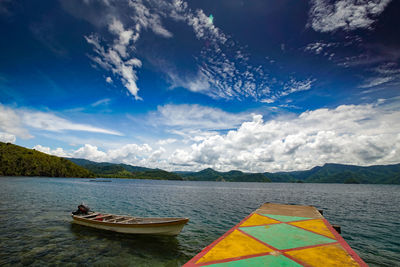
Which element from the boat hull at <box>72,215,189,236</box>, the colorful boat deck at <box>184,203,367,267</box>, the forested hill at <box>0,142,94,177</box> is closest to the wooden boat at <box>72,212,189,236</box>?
the boat hull at <box>72,215,189,236</box>

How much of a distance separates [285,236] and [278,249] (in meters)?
2.36

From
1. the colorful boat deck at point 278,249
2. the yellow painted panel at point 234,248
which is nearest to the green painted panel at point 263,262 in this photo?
the colorful boat deck at point 278,249

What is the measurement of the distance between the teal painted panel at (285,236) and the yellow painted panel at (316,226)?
69 centimetres

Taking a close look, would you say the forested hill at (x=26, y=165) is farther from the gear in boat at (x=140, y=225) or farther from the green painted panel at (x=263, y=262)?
the green painted panel at (x=263, y=262)

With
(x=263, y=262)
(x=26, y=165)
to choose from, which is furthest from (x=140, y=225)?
(x=26, y=165)

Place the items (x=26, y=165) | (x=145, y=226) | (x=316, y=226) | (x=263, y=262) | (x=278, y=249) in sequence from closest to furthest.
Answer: (x=263, y=262)
(x=278, y=249)
(x=316, y=226)
(x=145, y=226)
(x=26, y=165)

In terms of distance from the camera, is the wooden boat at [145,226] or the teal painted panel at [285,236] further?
the wooden boat at [145,226]

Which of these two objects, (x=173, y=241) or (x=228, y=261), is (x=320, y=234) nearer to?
(x=228, y=261)

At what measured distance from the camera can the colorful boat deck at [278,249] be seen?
607cm

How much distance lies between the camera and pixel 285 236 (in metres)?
9.18

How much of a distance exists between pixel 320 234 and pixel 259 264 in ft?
19.5

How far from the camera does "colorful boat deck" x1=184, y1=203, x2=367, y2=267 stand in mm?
6070

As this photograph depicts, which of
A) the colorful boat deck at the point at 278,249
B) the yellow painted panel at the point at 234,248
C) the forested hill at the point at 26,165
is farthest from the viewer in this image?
the forested hill at the point at 26,165

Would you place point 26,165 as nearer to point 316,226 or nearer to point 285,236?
point 285,236
